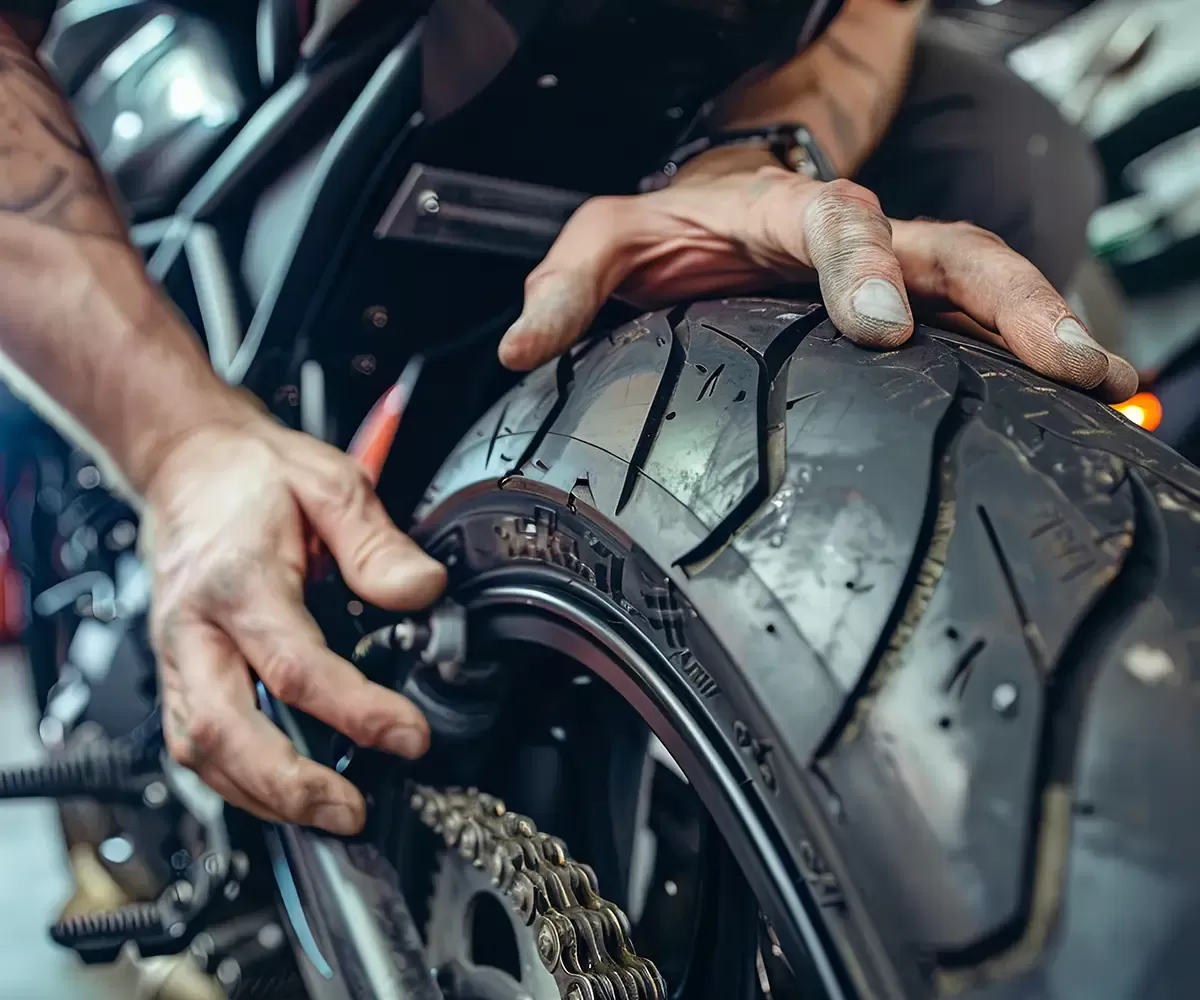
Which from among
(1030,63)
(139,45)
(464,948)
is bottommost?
(464,948)

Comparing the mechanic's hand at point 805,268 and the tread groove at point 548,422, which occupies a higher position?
the mechanic's hand at point 805,268

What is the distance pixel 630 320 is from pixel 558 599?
177 mm

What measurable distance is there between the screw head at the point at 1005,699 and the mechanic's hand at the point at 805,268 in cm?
17

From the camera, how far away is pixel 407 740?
57 cm

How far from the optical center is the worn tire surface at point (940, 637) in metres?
0.27

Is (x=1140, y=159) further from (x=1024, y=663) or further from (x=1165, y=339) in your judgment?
(x=1024, y=663)

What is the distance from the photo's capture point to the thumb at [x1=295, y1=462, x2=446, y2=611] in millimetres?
568

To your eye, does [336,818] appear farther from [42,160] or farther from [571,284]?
[42,160]

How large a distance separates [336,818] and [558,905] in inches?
7.4

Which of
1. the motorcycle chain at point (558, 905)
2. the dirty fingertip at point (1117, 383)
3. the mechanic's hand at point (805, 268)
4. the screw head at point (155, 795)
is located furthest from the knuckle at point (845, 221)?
the screw head at point (155, 795)

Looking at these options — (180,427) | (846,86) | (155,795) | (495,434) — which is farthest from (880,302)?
(155,795)

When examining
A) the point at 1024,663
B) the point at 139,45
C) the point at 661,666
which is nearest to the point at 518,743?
the point at 661,666

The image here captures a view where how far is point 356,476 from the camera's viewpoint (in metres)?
0.64

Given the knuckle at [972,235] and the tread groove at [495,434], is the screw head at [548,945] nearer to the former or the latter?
the tread groove at [495,434]
